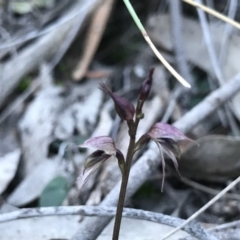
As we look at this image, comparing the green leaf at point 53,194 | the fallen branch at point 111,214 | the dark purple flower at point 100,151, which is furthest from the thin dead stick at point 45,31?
the dark purple flower at point 100,151

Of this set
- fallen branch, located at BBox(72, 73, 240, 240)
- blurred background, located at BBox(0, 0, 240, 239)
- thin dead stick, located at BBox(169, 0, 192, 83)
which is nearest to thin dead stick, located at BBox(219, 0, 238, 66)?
blurred background, located at BBox(0, 0, 240, 239)

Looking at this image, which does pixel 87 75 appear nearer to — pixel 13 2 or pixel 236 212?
pixel 13 2

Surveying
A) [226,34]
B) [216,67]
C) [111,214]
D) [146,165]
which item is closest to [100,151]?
[111,214]

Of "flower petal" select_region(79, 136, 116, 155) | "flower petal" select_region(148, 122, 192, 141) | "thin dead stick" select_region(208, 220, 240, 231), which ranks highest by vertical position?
"flower petal" select_region(79, 136, 116, 155)

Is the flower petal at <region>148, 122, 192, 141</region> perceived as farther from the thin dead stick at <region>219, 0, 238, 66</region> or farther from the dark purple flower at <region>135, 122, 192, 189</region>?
the thin dead stick at <region>219, 0, 238, 66</region>

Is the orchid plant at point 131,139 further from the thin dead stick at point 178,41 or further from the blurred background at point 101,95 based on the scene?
the thin dead stick at point 178,41

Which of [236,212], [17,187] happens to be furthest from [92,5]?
[236,212]
